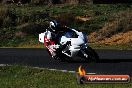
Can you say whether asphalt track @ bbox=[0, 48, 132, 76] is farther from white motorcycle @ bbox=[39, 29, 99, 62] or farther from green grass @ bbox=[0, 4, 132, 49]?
green grass @ bbox=[0, 4, 132, 49]

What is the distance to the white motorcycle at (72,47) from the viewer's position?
66.1 ft

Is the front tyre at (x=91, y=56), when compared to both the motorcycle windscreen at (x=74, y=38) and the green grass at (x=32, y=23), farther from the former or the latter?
the green grass at (x=32, y=23)

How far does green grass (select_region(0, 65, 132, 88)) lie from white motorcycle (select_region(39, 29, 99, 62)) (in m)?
2.81

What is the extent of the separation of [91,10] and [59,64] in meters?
30.3

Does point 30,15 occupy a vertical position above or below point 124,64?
below

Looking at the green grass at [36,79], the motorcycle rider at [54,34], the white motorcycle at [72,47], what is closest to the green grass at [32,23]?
the motorcycle rider at [54,34]

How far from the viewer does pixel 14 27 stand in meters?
41.1

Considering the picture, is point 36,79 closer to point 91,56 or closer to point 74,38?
point 91,56

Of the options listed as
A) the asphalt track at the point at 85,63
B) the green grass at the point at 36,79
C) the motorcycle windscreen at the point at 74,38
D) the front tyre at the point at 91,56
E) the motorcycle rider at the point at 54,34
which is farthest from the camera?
the motorcycle rider at the point at 54,34

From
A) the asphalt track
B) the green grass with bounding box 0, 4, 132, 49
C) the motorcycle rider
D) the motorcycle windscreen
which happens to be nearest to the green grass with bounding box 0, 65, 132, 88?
the asphalt track

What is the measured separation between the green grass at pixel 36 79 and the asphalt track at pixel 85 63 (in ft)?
4.81

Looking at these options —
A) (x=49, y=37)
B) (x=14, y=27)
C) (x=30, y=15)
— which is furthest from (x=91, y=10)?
(x=49, y=37)

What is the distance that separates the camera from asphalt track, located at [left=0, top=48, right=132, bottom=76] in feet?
58.6

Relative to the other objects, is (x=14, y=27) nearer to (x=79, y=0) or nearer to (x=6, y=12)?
(x=6, y=12)
